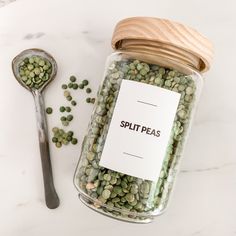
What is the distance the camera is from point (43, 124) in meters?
0.95

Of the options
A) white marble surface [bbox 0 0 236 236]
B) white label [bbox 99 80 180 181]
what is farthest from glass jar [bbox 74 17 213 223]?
white marble surface [bbox 0 0 236 236]

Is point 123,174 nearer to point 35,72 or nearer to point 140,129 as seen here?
point 140,129

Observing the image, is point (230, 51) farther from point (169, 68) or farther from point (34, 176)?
point (34, 176)

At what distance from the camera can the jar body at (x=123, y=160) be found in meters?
0.80

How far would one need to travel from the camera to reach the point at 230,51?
0.95m

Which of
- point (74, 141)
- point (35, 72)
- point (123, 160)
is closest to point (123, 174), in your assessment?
point (123, 160)

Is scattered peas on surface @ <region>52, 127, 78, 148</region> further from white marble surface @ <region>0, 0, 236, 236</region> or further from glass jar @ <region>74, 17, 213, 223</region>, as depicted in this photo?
glass jar @ <region>74, 17, 213, 223</region>

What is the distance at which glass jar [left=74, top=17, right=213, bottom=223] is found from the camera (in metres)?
0.79

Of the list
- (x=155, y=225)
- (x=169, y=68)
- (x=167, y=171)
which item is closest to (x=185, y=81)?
(x=169, y=68)

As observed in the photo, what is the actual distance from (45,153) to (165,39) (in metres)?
0.34

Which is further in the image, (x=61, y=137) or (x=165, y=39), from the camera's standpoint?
Result: (x=61, y=137)

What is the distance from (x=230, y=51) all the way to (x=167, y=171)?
0.94ft

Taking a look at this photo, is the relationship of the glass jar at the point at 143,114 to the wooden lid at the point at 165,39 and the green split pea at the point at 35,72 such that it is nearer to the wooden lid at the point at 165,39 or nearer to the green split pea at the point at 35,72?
the wooden lid at the point at 165,39

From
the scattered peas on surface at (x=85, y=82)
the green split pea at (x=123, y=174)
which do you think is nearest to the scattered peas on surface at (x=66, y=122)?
the scattered peas on surface at (x=85, y=82)
